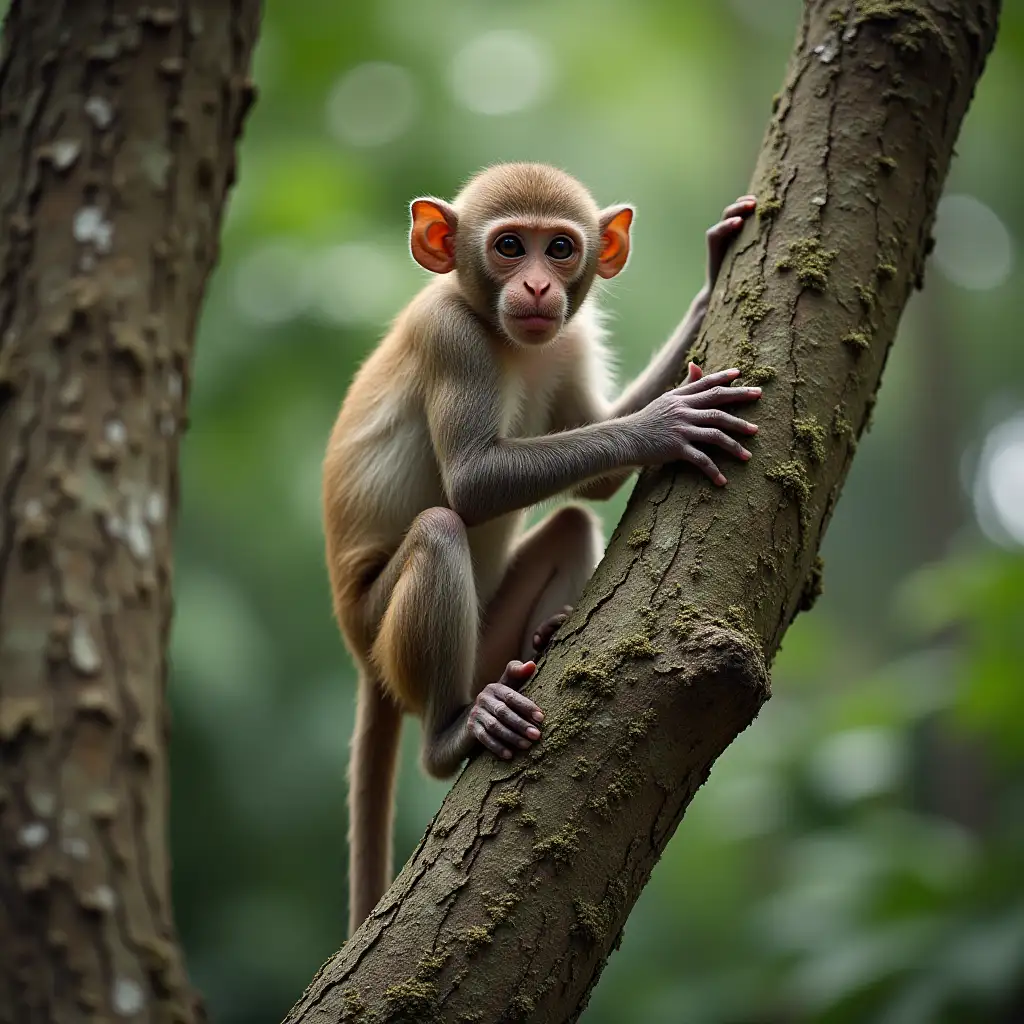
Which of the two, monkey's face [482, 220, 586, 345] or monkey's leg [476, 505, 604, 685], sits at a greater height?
monkey's face [482, 220, 586, 345]

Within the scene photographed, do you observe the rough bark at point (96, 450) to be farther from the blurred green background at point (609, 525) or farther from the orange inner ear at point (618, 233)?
the blurred green background at point (609, 525)

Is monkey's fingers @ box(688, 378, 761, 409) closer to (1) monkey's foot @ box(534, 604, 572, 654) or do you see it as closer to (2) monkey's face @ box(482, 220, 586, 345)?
(2) monkey's face @ box(482, 220, 586, 345)

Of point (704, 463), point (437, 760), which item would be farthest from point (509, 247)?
point (437, 760)

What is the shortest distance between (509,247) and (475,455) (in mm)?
931

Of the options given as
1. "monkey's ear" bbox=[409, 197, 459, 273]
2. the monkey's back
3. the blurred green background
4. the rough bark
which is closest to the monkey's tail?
the monkey's back

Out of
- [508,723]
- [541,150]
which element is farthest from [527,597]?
[541,150]

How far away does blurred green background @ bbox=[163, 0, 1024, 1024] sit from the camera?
28.7 ft

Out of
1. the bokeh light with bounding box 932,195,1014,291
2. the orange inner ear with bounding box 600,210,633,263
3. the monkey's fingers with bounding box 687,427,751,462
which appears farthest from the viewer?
the bokeh light with bounding box 932,195,1014,291

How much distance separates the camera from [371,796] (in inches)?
219

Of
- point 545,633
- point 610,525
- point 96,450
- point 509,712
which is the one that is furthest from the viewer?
point 610,525

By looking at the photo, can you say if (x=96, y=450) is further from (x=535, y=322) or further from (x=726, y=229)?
(x=726, y=229)

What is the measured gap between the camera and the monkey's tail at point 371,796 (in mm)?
5379

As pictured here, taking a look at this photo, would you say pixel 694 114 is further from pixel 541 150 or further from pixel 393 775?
pixel 393 775

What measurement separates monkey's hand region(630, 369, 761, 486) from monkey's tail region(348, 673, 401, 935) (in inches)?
76.2
